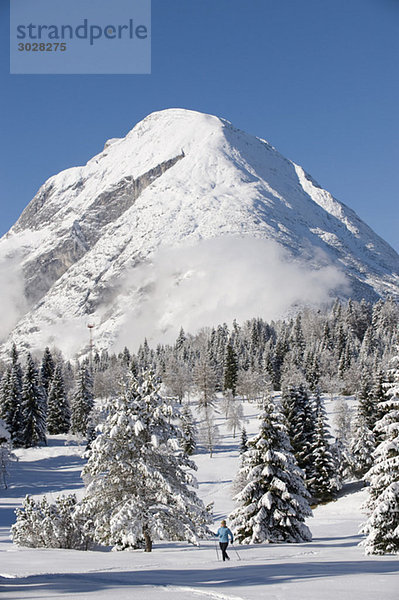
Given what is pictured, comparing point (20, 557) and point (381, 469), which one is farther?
point (381, 469)

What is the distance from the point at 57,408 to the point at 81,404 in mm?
5019

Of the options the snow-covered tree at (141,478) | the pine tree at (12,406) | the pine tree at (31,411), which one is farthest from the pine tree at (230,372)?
the snow-covered tree at (141,478)

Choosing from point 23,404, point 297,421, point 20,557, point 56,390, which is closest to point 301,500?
point 20,557

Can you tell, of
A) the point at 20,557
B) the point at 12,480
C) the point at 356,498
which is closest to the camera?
the point at 20,557

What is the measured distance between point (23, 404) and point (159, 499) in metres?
54.7

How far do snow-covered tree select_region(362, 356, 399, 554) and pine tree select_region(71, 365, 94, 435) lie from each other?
208 ft

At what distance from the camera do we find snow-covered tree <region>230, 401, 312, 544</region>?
80.7ft

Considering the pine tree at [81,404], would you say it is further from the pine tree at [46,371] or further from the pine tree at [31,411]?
the pine tree at [46,371]

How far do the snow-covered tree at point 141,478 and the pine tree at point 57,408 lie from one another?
63.3m

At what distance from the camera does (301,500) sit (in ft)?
81.7

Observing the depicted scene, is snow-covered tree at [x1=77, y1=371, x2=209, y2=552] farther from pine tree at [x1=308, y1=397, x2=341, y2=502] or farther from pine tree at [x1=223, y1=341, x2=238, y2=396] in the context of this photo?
pine tree at [x1=223, y1=341, x2=238, y2=396]

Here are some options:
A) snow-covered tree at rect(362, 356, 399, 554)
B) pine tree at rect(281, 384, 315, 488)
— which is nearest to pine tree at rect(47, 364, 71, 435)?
pine tree at rect(281, 384, 315, 488)

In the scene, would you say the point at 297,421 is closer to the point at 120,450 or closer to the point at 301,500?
the point at 301,500

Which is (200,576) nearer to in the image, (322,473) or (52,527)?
(52,527)
